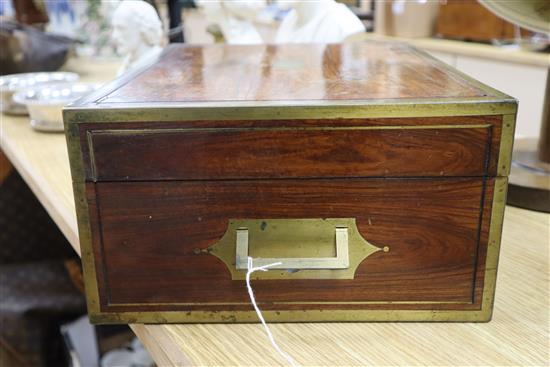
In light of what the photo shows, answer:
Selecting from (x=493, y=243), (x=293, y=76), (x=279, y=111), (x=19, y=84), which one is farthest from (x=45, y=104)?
(x=493, y=243)

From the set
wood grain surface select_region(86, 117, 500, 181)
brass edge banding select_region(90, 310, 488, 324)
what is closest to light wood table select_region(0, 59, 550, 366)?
brass edge banding select_region(90, 310, 488, 324)

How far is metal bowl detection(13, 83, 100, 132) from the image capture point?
1.01 meters

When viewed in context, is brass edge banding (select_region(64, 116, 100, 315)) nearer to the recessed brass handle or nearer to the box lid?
the box lid

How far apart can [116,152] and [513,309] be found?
15.4 inches

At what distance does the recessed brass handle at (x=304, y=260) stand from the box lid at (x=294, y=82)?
0.11 meters

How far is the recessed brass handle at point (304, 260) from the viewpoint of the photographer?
1.65 feet

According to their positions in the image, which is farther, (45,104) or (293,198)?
(45,104)

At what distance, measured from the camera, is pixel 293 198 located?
19.6 inches

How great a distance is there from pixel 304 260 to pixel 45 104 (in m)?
0.70

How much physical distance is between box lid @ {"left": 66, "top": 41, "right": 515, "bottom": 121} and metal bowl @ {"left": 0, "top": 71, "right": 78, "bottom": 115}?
0.49 meters

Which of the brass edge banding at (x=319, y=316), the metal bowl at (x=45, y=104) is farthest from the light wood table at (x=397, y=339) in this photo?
the metal bowl at (x=45, y=104)

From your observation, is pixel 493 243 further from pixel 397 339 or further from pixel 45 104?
pixel 45 104

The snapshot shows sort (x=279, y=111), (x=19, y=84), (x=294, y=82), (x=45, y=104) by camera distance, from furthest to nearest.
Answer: (x=19, y=84) → (x=45, y=104) → (x=294, y=82) → (x=279, y=111)

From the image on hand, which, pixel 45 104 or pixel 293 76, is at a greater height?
pixel 293 76
